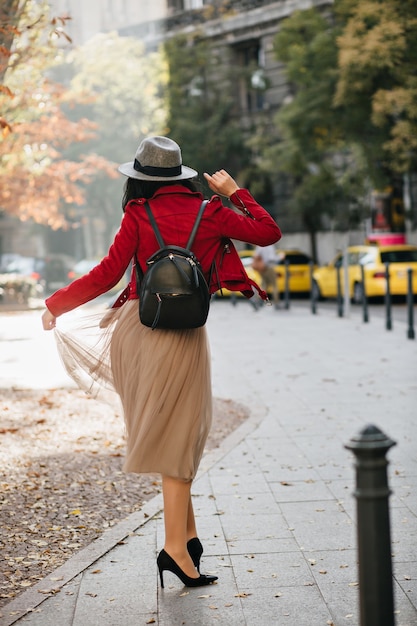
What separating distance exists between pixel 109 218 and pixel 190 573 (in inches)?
1773

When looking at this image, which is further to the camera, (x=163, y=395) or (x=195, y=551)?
(x=195, y=551)

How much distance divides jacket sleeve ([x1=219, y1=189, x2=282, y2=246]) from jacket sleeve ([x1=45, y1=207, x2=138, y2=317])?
401 millimetres

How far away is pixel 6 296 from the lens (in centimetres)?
2989

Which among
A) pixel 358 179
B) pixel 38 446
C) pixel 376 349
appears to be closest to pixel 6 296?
pixel 358 179

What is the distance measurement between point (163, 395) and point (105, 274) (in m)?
0.59

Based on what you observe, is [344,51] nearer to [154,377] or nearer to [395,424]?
[395,424]

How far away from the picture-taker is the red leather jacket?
4637 millimetres

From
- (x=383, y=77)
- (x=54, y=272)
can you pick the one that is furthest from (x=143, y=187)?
(x=54, y=272)

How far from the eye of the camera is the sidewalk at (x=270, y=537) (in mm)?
4438

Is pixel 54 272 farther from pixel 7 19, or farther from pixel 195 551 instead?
pixel 195 551

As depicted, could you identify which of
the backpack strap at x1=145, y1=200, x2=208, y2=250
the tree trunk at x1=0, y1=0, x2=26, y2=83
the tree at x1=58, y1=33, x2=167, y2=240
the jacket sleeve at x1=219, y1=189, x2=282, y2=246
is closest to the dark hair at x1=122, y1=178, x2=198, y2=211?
the backpack strap at x1=145, y1=200, x2=208, y2=250

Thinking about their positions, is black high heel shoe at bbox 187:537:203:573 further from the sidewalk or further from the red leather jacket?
the red leather jacket

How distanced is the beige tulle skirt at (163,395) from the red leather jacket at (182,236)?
225 mm

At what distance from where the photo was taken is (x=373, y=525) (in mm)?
3066
